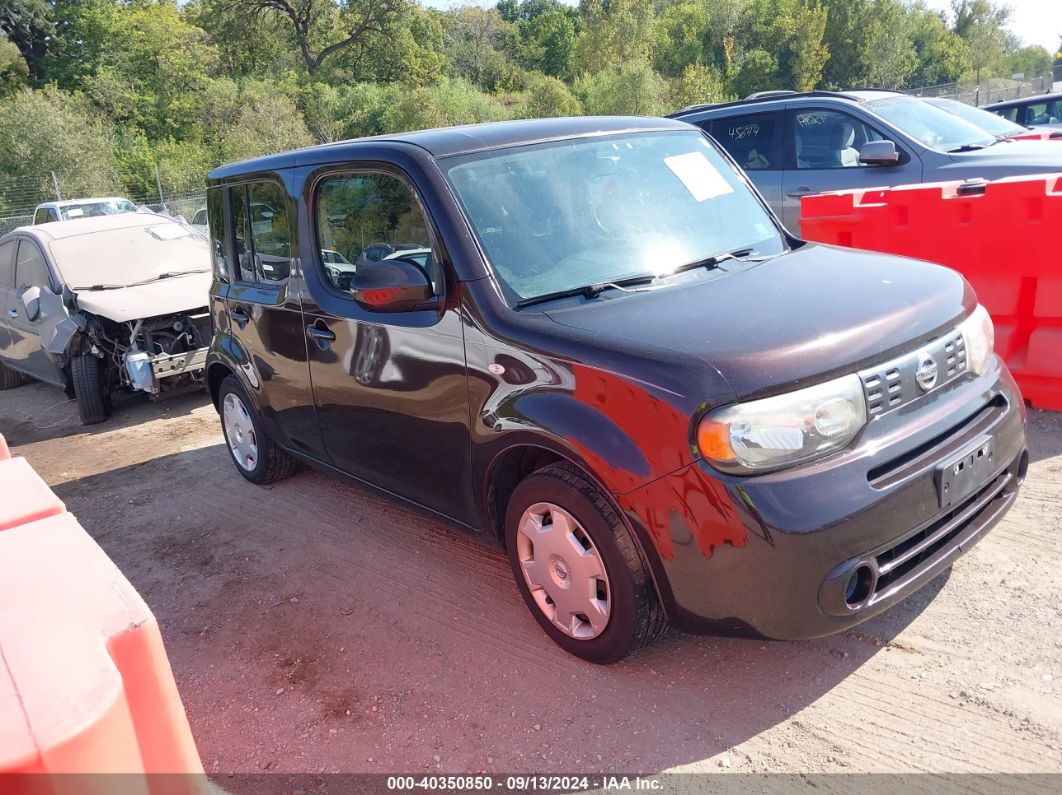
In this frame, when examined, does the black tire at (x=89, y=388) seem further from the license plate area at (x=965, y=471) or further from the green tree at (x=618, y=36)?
the green tree at (x=618, y=36)

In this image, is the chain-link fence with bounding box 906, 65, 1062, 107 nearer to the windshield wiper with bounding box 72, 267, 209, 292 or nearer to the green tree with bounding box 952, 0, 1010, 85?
the windshield wiper with bounding box 72, 267, 209, 292

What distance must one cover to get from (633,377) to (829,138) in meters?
6.04

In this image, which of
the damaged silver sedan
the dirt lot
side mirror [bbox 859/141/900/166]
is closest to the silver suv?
side mirror [bbox 859/141/900/166]

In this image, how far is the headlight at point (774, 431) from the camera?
2465mm

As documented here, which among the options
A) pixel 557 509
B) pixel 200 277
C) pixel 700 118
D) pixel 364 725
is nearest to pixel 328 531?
pixel 364 725

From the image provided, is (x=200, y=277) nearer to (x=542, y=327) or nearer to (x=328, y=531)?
(x=328, y=531)

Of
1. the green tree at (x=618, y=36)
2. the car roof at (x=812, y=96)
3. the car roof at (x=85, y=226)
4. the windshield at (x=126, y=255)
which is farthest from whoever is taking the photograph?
the green tree at (x=618, y=36)

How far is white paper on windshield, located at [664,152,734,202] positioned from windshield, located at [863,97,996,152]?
→ 4071mm

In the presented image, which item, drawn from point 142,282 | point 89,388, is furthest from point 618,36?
point 89,388

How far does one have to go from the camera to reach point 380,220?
3.68m

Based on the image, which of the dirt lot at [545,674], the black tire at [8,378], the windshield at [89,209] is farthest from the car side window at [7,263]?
the windshield at [89,209]

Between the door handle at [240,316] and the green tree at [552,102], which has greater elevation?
the green tree at [552,102]

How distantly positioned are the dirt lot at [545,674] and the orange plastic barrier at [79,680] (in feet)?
4.42

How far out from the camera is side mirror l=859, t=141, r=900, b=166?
6.78m
